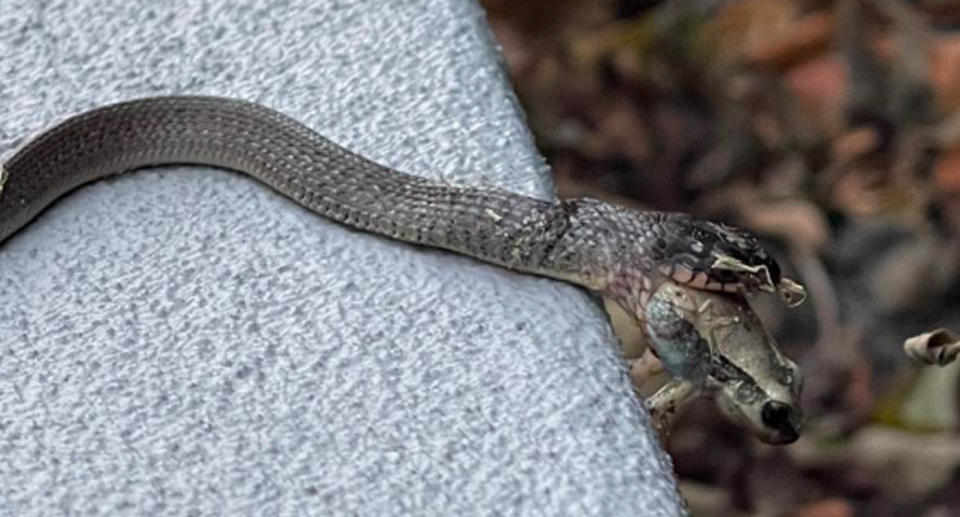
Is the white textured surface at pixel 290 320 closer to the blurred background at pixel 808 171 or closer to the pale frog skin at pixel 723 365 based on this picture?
the pale frog skin at pixel 723 365

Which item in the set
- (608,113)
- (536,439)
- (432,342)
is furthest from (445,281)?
(608,113)

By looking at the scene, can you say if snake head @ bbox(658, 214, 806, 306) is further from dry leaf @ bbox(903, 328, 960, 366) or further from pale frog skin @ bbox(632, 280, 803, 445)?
dry leaf @ bbox(903, 328, 960, 366)

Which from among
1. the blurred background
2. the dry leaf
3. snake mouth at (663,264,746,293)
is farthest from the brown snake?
the blurred background

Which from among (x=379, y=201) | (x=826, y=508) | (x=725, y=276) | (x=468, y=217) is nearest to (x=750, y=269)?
(x=725, y=276)

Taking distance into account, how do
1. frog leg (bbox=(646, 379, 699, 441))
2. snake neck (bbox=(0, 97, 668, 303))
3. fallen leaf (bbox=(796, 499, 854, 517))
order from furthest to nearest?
fallen leaf (bbox=(796, 499, 854, 517)) < snake neck (bbox=(0, 97, 668, 303)) < frog leg (bbox=(646, 379, 699, 441))

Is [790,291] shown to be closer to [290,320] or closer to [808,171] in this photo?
[290,320]

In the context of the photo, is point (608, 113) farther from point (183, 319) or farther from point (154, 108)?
point (183, 319)
